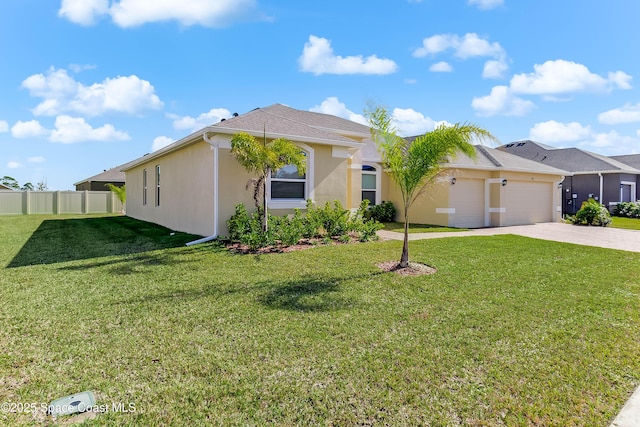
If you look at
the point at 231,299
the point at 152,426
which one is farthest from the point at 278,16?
the point at 152,426

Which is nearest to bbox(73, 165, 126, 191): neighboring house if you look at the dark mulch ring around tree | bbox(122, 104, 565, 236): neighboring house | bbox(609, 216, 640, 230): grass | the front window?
bbox(122, 104, 565, 236): neighboring house

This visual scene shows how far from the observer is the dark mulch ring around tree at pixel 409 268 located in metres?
7.53

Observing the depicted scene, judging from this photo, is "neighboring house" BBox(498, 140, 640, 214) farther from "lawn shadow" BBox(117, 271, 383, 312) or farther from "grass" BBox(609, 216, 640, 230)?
Answer: "lawn shadow" BBox(117, 271, 383, 312)

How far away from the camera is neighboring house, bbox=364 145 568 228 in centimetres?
1702

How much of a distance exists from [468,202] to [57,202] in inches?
1184

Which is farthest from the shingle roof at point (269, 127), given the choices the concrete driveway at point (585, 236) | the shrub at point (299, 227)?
the concrete driveway at point (585, 236)

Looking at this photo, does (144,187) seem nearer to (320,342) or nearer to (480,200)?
(480,200)

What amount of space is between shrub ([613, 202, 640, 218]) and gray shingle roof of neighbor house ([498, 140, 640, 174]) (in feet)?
7.51

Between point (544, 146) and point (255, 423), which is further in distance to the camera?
point (544, 146)

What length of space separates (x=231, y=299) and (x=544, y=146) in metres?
32.4

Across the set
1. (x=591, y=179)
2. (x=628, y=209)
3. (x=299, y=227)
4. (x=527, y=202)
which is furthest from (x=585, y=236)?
(x=628, y=209)

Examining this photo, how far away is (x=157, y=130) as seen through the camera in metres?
20.4

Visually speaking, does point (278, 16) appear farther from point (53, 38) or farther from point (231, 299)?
point (231, 299)

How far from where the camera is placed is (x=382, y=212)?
59.2 feet
